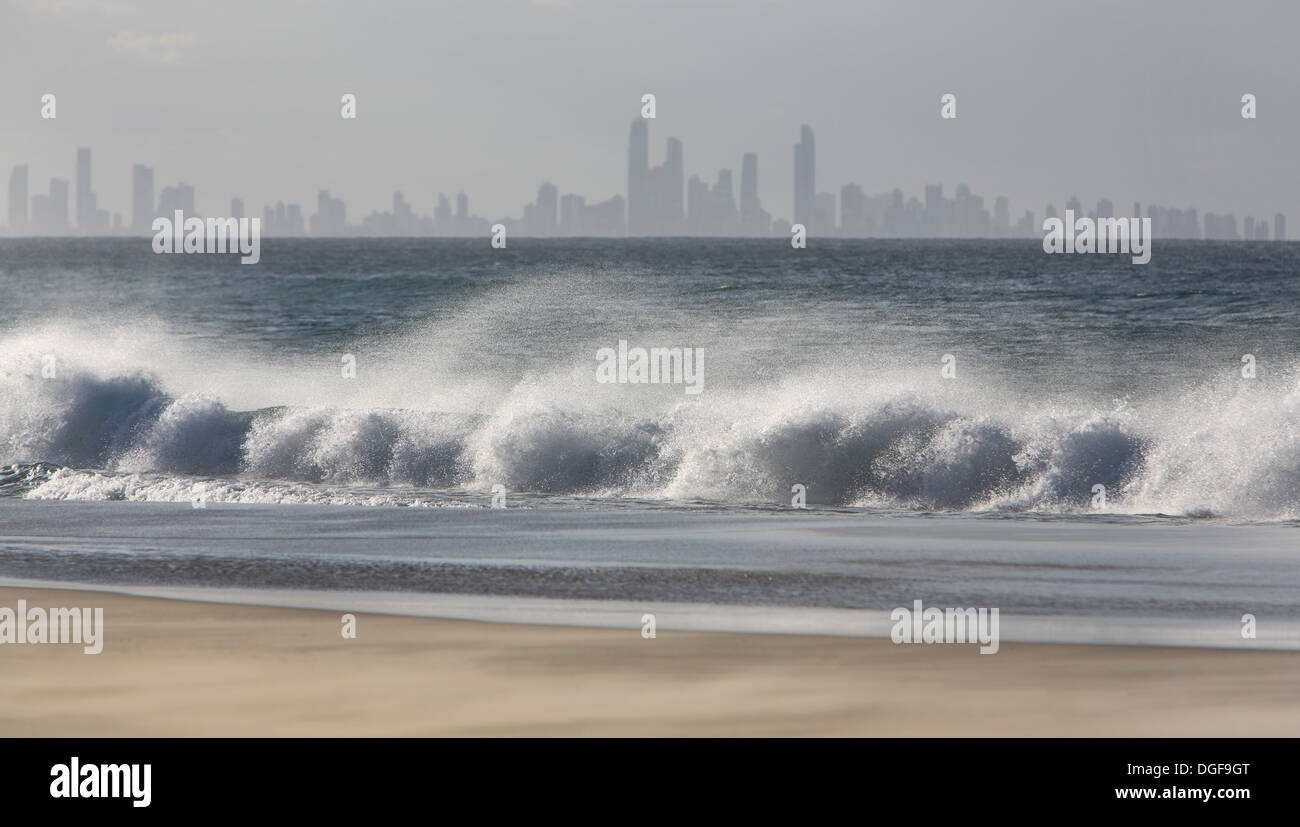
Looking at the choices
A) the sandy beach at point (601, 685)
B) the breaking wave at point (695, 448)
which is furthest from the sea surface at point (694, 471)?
the sandy beach at point (601, 685)

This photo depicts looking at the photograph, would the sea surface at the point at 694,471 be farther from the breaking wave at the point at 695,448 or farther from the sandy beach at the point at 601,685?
the sandy beach at the point at 601,685

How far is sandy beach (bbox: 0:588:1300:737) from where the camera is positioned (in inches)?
258

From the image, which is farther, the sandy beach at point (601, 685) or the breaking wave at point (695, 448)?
the breaking wave at point (695, 448)

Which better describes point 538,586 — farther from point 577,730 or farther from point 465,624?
point 577,730

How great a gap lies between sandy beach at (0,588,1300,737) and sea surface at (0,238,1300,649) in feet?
2.06

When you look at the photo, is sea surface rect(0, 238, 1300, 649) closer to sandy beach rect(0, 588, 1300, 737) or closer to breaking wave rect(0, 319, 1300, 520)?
breaking wave rect(0, 319, 1300, 520)

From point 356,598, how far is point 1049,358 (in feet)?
71.6

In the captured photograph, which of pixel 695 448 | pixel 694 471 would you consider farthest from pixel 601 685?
pixel 695 448

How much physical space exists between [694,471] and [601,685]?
391 inches

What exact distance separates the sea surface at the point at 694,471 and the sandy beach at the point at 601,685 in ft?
2.06

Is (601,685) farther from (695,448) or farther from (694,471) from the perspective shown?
(695,448)

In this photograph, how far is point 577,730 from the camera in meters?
6.50

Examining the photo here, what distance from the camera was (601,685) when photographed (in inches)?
287

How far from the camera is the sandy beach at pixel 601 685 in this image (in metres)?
6.56
